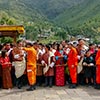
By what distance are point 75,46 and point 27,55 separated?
6.79 feet

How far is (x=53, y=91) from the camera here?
13.5 meters

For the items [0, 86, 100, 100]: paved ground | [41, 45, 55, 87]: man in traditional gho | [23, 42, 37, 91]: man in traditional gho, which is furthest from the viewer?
[41, 45, 55, 87]: man in traditional gho

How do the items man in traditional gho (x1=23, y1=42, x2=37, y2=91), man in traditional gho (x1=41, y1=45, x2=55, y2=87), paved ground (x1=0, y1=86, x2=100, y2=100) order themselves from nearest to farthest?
paved ground (x1=0, y1=86, x2=100, y2=100) < man in traditional gho (x1=23, y1=42, x2=37, y2=91) < man in traditional gho (x1=41, y1=45, x2=55, y2=87)

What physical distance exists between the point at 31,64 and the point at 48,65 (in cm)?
92

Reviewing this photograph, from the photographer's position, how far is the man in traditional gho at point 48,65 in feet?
47.9

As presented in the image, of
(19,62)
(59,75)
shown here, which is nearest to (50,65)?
(59,75)

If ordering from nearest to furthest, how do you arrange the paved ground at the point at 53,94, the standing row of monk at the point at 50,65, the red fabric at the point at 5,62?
the paved ground at the point at 53,94
the standing row of monk at the point at 50,65
the red fabric at the point at 5,62

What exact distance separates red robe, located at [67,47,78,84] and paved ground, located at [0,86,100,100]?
0.44 meters

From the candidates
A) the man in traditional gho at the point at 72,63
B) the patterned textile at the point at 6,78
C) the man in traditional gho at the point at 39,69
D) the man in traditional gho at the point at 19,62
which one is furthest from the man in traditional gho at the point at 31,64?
the man in traditional gho at the point at 72,63

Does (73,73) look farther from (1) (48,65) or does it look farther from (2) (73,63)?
(1) (48,65)

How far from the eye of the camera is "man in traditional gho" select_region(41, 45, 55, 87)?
14.6 meters

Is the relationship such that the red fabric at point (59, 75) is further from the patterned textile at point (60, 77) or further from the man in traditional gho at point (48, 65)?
the man in traditional gho at point (48, 65)

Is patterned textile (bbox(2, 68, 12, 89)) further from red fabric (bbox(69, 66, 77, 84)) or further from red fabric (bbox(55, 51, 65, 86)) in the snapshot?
red fabric (bbox(69, 66, 77, 84))

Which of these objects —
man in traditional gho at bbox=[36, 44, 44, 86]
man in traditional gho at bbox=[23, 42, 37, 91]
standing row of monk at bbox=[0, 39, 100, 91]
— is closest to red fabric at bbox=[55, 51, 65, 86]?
standing row of monk at bbox=[0, 39, 100, 91]
